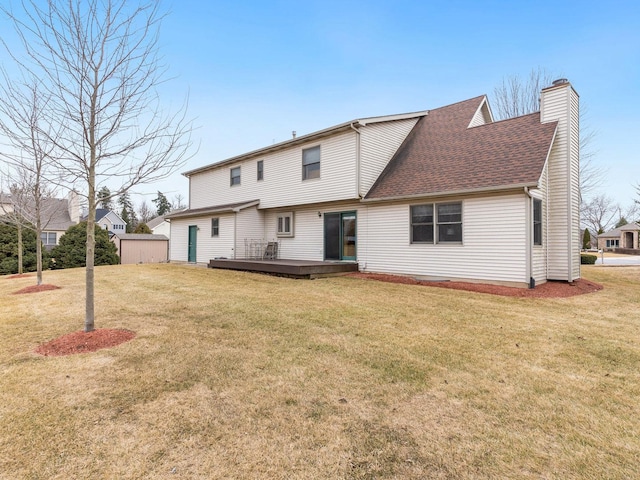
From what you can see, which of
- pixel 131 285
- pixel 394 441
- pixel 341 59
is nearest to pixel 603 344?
pixel 394 441

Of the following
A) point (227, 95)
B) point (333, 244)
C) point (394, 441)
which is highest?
point (227, 95)

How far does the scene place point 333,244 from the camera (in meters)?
13.2

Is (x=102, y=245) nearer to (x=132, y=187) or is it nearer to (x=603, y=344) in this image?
(x=132, y=187)

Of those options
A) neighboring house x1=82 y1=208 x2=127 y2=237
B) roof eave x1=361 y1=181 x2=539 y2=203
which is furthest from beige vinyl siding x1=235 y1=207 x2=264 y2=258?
neighboring house x1=82 y1=208 x2=127 y2=237

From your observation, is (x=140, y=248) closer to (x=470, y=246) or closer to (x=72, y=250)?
(x=72, y=250)

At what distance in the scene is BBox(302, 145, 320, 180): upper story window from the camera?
12922 millimetres

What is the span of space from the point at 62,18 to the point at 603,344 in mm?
8359

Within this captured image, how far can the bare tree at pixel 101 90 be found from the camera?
171 inches

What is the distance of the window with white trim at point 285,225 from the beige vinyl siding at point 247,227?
2.72 ft

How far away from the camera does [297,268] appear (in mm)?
10602

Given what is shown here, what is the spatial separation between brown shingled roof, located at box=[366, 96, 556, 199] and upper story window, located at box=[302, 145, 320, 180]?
8.23 feet

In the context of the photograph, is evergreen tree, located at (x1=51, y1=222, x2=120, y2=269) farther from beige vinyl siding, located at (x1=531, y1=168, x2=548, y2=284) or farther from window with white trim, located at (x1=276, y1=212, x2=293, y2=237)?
beige vinyl siding, located at (x1=531, y1=168, x2=548, y2=284)

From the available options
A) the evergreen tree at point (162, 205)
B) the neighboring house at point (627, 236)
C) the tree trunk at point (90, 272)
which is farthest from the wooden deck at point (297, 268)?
the evergreen tree at point (162, 205)

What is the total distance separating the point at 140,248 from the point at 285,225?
64.4ft
